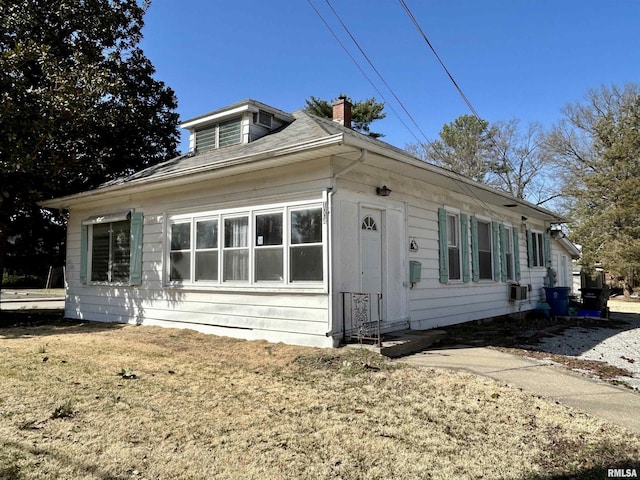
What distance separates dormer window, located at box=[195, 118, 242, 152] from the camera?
10.3 meters

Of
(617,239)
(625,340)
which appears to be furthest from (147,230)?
(617,239)

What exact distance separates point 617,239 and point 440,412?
82.1 ft

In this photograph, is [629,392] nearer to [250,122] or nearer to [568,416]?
[568,416]

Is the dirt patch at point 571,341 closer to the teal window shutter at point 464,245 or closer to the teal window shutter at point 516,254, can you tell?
the teal window shutter at point 464,245

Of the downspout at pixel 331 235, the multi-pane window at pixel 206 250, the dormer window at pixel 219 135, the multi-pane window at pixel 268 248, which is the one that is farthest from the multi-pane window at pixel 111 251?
the downspout at pixel 331 235

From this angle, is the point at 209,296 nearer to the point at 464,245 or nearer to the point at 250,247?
the point at 250,247

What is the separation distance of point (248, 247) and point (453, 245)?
15.6ft

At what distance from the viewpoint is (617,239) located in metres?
24.2

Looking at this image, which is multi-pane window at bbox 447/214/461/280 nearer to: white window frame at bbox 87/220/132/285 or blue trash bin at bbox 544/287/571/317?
blue trash bin at bbox 544/287/571/317

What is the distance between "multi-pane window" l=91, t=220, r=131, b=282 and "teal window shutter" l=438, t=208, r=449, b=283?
6.99 metres

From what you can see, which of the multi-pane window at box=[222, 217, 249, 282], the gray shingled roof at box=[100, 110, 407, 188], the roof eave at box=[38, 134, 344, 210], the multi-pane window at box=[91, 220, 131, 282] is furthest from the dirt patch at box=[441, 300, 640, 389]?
the multi-pane window at box=[91, 220, 131, 282]

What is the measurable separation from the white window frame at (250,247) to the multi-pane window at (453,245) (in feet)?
13.4

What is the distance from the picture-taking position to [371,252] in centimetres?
771

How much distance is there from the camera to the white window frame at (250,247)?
6.99m
